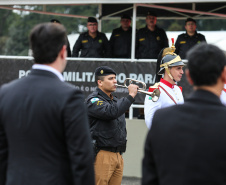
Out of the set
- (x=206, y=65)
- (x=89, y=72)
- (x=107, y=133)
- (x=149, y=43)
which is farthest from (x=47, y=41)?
(x=149, y=43)

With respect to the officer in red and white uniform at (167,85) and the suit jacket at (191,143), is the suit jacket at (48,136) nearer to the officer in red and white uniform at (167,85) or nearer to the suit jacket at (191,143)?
the suit jacket at (191,143)

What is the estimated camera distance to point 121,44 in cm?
1131

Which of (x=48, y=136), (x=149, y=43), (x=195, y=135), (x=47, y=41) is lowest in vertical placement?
(x=48, y=136)

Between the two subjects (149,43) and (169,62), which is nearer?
(169,62)

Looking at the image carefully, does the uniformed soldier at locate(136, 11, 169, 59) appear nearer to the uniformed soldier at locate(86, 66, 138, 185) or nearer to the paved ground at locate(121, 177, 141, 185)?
the paved ground at locate(121, 177, 141, 185)

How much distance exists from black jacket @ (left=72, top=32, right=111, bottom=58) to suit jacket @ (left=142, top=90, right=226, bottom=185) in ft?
27.4

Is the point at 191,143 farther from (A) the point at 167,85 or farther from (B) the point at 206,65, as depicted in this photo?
(A) the point at 167,85

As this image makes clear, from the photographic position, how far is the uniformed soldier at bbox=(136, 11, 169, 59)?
10.9 m

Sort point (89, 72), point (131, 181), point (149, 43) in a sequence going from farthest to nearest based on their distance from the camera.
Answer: point (149, 43) < point (89, 72) < point (131, 181)

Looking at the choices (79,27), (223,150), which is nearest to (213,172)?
(223,150)

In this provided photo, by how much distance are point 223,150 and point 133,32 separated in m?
8.11

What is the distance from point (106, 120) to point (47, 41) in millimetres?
3047

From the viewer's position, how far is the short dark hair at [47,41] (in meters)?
3.31

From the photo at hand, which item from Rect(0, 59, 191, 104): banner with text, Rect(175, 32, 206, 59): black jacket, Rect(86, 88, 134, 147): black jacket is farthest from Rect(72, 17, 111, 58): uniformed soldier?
Rect(86, 88, 134, 147): black jacket
